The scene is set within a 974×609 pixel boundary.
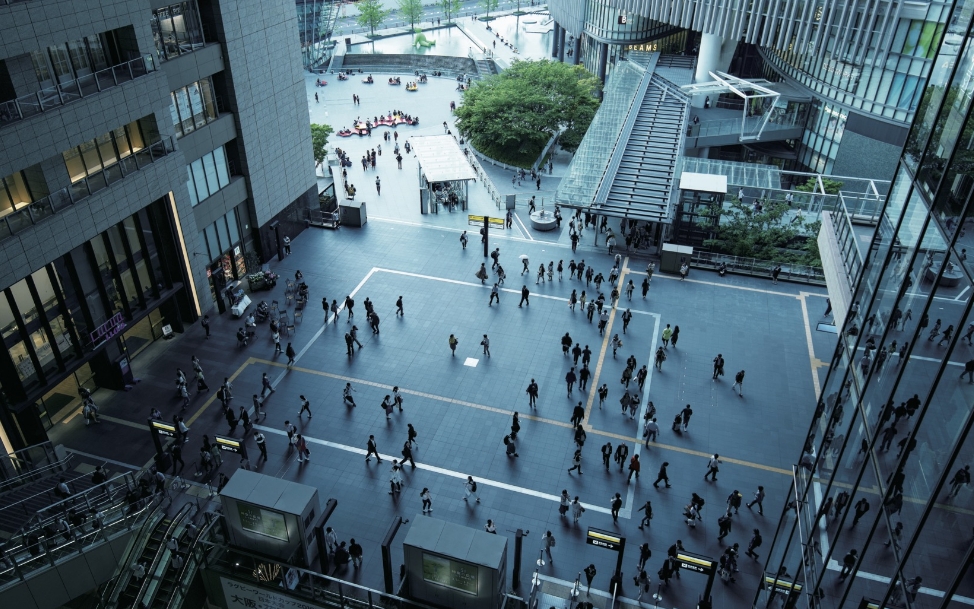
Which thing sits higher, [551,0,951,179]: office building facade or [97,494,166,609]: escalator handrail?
[551,0,951,179]: office building facade

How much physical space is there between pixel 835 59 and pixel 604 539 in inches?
1703

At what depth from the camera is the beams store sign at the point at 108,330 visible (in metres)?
26.0

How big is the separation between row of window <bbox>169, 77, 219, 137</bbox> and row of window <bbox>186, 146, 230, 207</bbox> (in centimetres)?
156

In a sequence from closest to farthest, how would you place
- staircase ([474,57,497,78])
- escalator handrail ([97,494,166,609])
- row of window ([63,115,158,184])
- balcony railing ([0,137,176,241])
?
escalator handrail ([97,494,166,609])
balcony railing ([0,137,176,241])
row of window ([63,115,158,184])
staircase ([474,57,497,78])

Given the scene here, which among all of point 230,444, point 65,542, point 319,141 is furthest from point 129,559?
point 319,141

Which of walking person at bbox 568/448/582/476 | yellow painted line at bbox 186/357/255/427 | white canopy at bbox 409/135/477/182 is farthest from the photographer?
white canopy at bbox 409/135/477/182

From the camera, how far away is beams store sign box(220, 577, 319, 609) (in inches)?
767

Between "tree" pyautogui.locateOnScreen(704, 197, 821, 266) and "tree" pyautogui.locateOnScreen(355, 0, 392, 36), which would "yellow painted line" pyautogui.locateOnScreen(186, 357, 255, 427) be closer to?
"tree" pyautogui.locateOnScreen(704, 197, 821, 266)

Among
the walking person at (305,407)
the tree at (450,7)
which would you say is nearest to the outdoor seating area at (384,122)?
the walking person at (305,407)

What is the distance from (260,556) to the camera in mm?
19906

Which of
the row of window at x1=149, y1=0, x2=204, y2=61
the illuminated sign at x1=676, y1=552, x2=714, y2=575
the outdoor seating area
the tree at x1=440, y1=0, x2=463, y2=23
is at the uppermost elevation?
the row of window at x1=149, y1=0, x2=204, y2=61

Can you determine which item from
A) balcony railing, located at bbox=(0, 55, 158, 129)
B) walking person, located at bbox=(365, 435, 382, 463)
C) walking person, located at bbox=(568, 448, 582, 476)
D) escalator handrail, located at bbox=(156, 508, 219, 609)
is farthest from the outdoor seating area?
escalator handrail, located at bbox=(156, 508, 219, 609)

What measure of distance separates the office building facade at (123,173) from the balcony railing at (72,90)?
0.19ft

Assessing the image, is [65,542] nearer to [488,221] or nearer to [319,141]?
[488,221]
